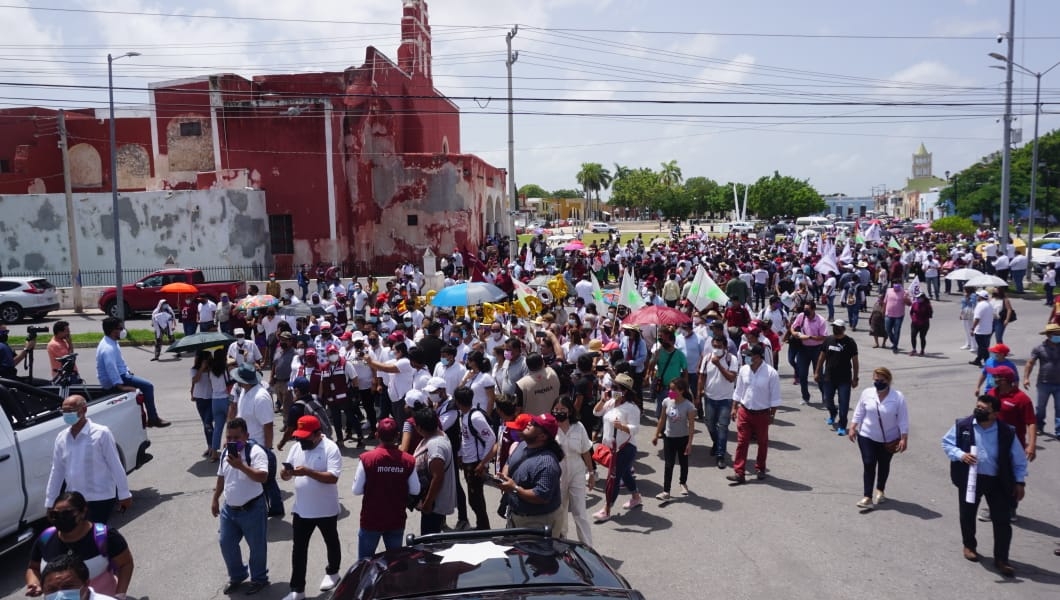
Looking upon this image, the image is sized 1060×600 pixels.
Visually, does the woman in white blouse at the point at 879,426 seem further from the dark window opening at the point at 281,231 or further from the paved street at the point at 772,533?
the dark window opening at the point at 281,231

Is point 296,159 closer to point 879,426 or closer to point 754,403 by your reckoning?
point 754,403

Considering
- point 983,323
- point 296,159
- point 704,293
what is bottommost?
point 983,323

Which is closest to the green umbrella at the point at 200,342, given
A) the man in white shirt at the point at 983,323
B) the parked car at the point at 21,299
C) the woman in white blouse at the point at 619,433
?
the woman in white blouse at the point at 619,433

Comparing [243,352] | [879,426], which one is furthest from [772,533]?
[243,352]

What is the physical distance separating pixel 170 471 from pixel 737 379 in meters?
7.27

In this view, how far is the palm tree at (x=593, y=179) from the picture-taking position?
403 feet

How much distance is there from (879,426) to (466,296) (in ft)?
27.8

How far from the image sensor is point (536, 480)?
19.0ft

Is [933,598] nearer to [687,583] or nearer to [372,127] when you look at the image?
[687,583]

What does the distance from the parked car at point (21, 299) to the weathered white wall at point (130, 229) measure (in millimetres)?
4690

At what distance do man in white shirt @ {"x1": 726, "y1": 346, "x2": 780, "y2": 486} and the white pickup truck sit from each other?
6.93 m

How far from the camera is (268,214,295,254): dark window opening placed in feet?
104

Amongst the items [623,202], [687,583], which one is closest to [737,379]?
[687,583]

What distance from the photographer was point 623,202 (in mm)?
114125
